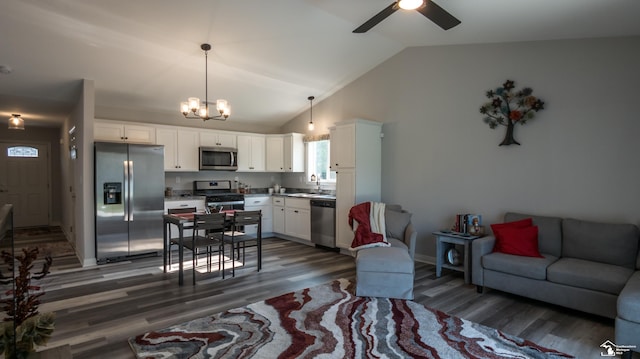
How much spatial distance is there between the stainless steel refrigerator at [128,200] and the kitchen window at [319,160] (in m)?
2.77

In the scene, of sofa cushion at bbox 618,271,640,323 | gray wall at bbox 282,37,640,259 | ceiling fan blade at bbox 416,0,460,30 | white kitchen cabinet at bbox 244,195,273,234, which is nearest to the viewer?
sofa cushion at bbox 618,271,640,323

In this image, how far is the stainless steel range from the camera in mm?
6238

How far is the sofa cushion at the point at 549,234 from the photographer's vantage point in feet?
12.4

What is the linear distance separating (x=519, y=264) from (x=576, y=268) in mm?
457

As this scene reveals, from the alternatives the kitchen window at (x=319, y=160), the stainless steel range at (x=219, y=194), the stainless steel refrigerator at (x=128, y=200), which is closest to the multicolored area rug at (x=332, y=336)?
the stainless steel refrigerator at (x=128, y=200)

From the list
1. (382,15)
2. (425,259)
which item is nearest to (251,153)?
(425,259)

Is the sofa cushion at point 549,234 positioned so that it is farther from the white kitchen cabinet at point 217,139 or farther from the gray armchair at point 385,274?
the white kitchen cabinet at point 217,139

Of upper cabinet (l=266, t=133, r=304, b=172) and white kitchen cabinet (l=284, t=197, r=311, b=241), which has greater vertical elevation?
upper cabinet (l=266, t=133, r=304, b=172)

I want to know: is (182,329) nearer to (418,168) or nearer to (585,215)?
(418,168)

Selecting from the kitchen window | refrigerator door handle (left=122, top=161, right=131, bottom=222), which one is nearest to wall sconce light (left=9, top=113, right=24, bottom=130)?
refrigerator door handle (left=122, top=161, right=131, bottom=222)

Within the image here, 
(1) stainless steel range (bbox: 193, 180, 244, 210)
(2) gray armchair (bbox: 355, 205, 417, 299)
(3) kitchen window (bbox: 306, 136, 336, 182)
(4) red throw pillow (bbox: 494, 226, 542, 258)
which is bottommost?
(2) gray armchair (bbox: 355, 205, 417, 299)

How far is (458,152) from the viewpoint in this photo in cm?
472

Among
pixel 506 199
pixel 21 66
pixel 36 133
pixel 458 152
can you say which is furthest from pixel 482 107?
pixel 36 133

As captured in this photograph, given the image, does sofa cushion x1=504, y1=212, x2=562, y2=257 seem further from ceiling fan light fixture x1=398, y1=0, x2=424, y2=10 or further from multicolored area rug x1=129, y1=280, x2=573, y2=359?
ceiling fan light fixture x1=398, y1=0, x2=424, y2=10
